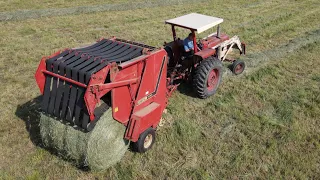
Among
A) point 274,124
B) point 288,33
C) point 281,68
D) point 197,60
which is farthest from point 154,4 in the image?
point 274,124

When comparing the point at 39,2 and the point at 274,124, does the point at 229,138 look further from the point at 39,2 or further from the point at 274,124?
the point at 39,2

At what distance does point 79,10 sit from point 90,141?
42.5ft

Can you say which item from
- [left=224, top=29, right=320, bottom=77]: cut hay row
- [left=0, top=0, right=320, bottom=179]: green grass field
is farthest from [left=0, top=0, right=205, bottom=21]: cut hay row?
[left=224, top=29, right=320, bottom=77]: cut hay row

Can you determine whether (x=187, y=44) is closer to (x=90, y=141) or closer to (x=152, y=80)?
(x=152, y=80)

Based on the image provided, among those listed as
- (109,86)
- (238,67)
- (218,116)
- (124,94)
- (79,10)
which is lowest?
(218,116)

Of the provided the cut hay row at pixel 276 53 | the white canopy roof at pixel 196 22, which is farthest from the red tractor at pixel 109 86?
the cut hay row at pixel 276 53

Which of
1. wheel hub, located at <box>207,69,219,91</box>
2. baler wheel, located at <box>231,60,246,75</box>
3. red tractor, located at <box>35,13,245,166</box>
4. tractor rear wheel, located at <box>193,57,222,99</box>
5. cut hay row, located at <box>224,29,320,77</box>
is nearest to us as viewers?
red tractor, located at <box>35,13,245,166</box>

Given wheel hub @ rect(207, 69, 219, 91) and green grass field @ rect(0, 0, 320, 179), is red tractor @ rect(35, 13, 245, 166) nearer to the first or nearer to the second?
green grass field @ rect(0, 0, 320, 179)

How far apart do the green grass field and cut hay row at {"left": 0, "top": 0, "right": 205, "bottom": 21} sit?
204 centimetres

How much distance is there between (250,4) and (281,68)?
9.17 metres

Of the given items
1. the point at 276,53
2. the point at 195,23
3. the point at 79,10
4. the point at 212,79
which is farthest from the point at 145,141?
the point at 79,10

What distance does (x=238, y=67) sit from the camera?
30.2 ft

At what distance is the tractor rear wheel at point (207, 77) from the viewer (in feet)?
24.3

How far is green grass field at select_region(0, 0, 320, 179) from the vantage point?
18.8 feet
